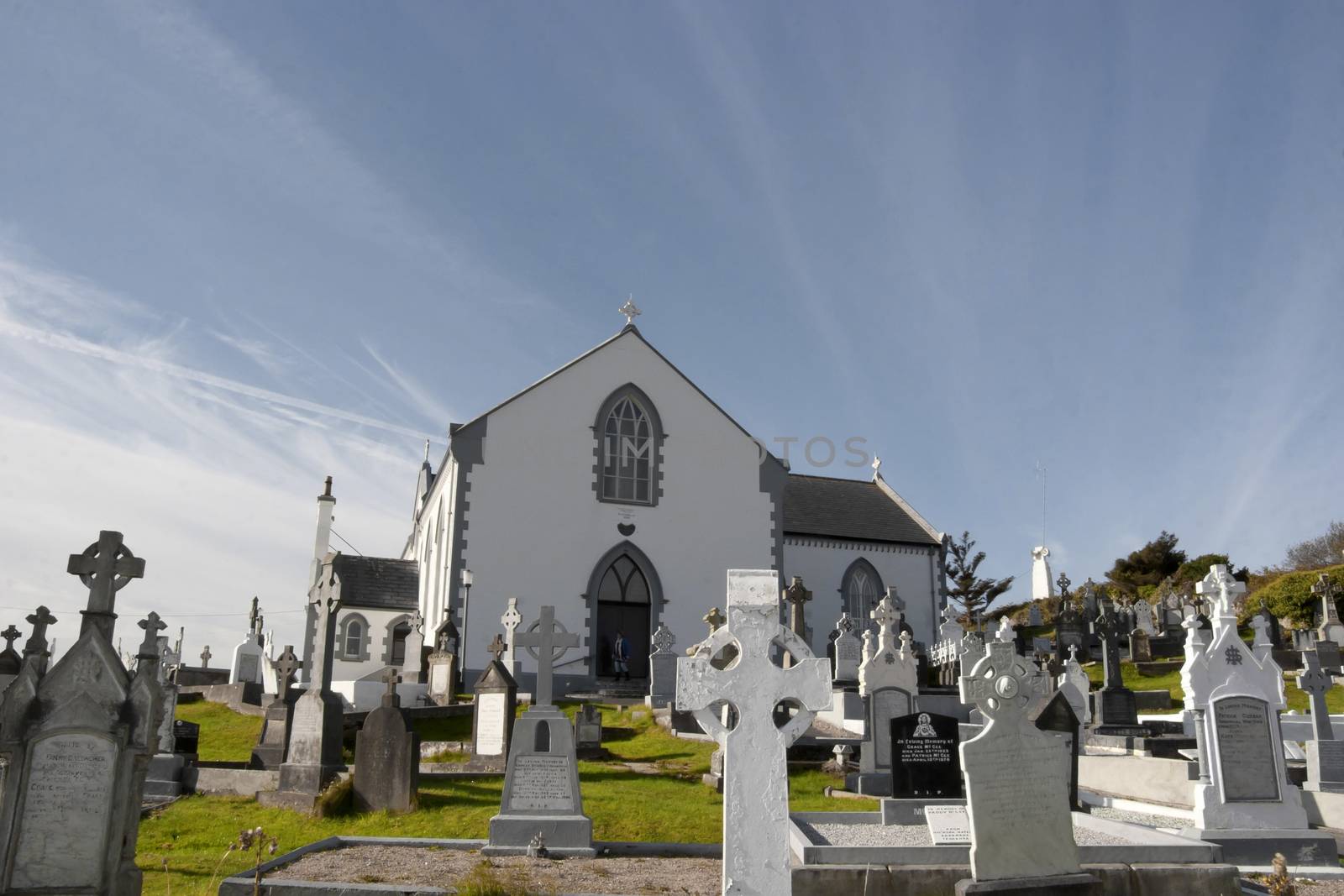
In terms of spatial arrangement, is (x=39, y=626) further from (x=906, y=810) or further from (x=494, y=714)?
(x=906, y=810)

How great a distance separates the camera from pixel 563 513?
27.9 metres

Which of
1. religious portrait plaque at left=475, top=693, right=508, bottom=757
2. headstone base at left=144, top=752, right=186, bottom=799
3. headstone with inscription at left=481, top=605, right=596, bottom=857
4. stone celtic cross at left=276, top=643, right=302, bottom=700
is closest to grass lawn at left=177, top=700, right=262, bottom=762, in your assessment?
stone celtic cross at left=276, top=643, right=302, bottom=700

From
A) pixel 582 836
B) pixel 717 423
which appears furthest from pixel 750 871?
pixel 717 423

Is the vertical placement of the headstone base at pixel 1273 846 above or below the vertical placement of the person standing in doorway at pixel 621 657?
below

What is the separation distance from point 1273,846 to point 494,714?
1117cm

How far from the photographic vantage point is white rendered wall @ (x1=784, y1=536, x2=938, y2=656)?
3341 cm

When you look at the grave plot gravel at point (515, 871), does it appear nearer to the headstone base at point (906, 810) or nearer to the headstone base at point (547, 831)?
the headstone base at point (547, 831)

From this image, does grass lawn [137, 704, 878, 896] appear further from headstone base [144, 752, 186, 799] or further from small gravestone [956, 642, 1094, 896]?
small gravestone [956, 642, 1094, 896]

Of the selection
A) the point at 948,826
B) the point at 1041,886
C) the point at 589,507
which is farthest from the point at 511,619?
the point at 1041,886

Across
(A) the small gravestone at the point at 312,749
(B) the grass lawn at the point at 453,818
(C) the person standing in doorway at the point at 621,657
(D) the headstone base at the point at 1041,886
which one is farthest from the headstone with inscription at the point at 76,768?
(C) the person standing in doorway at the point at 621,657

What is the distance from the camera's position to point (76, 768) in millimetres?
7016

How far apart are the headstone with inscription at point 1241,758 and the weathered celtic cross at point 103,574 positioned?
10069 mm

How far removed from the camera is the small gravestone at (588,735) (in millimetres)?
16406

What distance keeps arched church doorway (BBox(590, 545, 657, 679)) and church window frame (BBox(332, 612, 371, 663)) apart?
27.0 feet
